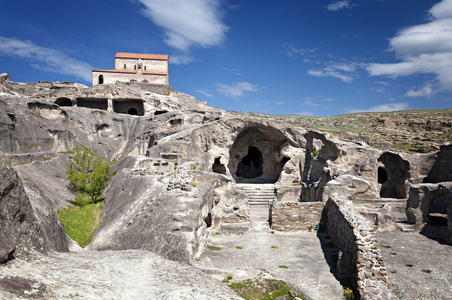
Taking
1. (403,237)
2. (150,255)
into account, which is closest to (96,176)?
(150,255)

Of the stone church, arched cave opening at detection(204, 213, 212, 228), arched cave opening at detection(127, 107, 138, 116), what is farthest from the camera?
the stone church

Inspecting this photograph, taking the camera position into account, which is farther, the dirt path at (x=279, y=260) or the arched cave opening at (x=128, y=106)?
the arched cave opening at (x=128, y=106)

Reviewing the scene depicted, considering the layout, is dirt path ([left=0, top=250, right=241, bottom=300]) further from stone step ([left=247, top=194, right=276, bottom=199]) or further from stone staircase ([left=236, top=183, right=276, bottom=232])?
stone step ([left=247, top=194, right=276, bottom=199])

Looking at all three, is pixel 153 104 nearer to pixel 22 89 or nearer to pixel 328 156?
pixel 22 89

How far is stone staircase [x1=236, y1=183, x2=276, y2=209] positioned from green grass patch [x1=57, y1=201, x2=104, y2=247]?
9.40 metres

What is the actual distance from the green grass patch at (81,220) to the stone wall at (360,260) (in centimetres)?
837

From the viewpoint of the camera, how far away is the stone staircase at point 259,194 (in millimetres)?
19109

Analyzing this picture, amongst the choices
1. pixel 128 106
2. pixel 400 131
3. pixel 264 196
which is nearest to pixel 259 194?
pixel 264 196

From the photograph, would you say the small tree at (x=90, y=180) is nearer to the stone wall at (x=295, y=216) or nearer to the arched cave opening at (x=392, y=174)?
the stone wall at (x=295, y=216)

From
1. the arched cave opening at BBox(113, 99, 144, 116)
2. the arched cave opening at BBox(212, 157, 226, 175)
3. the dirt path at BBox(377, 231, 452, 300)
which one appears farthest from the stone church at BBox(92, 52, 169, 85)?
the dirt path at BBox(377, 231, 452, 300)

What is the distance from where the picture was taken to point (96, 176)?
14164mm

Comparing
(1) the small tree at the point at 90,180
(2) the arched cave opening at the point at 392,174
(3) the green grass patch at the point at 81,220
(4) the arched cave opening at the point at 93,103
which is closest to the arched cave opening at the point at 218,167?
(1) the small tree at the point at 90,180

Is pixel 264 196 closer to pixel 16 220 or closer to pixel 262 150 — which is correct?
pixel 262 150

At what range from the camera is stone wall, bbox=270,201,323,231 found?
12.6 metres
